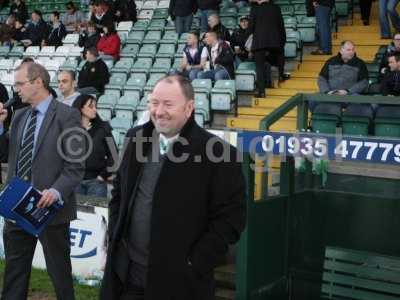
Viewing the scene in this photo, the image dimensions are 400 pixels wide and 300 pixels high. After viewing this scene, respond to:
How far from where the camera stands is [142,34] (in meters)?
14.2

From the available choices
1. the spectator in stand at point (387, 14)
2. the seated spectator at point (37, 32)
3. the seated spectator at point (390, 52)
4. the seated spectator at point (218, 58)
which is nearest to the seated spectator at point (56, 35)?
the seated spectator at point (37, 32)

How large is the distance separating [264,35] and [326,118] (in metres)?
3.01

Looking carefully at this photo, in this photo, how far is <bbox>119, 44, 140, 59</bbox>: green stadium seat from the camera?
43.9 ft

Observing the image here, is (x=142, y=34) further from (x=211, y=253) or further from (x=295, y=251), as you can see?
(x=211, y=253)

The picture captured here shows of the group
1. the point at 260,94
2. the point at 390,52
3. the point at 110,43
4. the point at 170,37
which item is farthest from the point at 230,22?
the point at 390,52

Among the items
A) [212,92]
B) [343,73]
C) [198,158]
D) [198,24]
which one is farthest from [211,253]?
[198,24]

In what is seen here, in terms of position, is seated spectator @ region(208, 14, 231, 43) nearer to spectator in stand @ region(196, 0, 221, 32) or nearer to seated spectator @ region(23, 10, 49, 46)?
spectator in stand @ region(196, 0, 221, 32)

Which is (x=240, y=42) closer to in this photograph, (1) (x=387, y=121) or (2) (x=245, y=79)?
(2) (x=245, y=79)

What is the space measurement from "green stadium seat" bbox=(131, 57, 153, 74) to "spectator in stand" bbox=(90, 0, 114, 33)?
1.63m

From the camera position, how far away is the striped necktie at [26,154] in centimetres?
472

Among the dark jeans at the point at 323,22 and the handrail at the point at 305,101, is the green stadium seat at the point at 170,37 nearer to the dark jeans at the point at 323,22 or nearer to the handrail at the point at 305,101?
the dark jeans at the point at 323,22

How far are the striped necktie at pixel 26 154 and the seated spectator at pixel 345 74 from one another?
472cm

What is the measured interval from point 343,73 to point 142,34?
6654mm

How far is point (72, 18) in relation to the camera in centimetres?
1686
